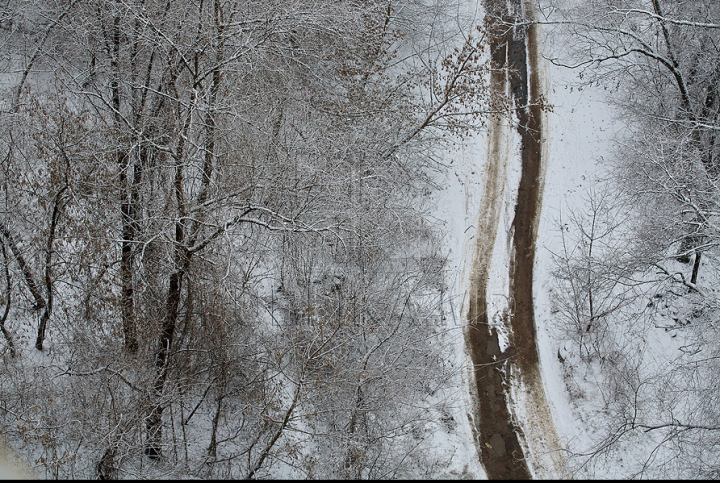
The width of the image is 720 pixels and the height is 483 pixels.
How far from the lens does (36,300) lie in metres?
14.3

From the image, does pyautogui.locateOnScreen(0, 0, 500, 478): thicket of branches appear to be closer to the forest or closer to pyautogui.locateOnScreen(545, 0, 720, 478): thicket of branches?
the forest

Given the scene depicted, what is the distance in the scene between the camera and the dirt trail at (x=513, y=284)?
15523mm

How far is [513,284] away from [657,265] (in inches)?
159

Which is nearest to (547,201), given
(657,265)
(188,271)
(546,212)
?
(546,212)

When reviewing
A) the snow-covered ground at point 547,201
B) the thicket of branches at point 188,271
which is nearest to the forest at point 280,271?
the thicket of branches at point 188,271

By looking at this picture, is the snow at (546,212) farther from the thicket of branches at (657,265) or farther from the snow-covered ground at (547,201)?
the thicket of branches at (657,265)

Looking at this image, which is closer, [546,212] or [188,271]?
[188,271]

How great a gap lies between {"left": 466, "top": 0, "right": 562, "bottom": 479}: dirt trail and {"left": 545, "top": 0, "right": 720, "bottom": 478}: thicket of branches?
3.48 feet

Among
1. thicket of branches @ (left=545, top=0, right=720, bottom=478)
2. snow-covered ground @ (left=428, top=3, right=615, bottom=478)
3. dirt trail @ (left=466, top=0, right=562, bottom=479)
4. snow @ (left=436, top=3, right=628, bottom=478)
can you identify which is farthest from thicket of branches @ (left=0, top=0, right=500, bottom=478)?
thicket of branches @ (left=545, top=0, right=720, bottom=478)

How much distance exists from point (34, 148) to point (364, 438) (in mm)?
9653

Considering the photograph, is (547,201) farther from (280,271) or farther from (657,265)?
(280,271)

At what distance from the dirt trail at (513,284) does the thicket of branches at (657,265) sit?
1.06 m

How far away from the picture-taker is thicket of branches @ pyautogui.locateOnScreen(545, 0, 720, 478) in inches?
572

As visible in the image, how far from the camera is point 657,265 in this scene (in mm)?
15266
